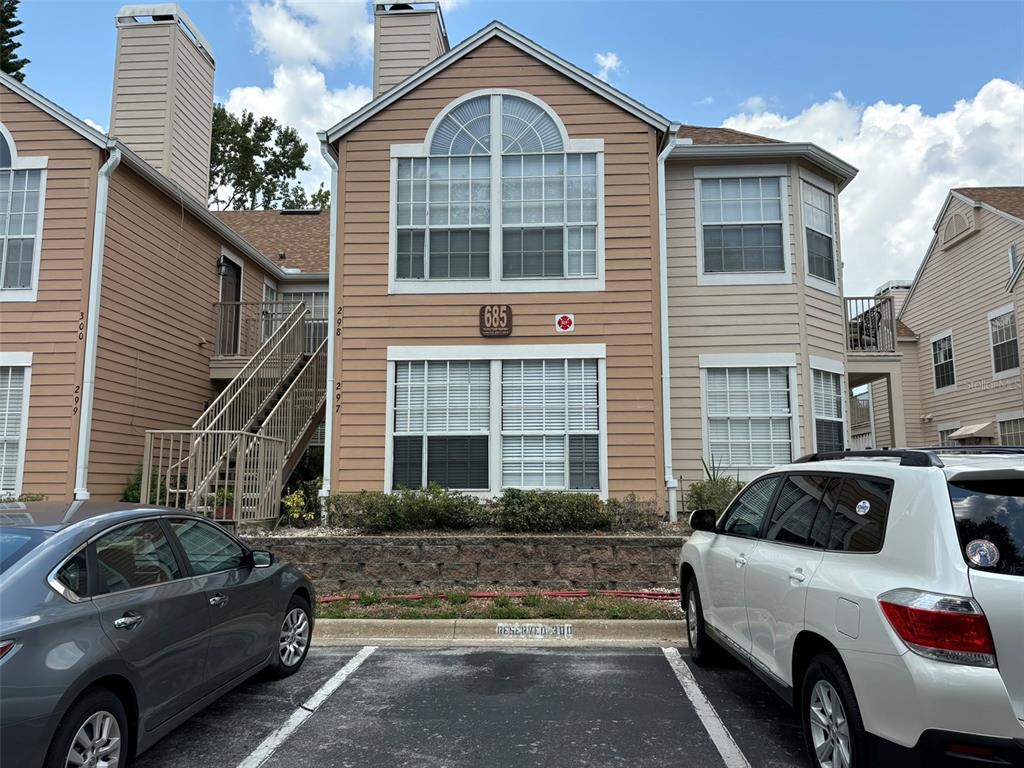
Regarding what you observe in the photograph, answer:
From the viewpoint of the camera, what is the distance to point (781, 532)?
4.48m

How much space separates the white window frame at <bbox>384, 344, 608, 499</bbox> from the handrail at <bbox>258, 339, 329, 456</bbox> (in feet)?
6.22

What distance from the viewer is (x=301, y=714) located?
192 inches

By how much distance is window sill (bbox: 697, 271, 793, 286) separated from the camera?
39.3 ft

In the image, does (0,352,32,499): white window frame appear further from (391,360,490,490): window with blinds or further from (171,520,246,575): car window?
(171,520,246,575): car window

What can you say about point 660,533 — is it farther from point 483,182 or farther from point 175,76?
point 175,76

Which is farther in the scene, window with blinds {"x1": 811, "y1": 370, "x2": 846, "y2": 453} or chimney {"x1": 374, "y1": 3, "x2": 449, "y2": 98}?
chimney {"x1": 374, "y1": 3, "x2": 449, "y2": 98}

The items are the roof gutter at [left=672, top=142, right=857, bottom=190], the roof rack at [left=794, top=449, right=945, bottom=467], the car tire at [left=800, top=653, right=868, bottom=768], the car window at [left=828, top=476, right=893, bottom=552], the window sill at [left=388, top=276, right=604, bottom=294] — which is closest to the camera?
the car tire at [left=800, top=653, right=868, bottom=768]

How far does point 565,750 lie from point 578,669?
1.71 meters

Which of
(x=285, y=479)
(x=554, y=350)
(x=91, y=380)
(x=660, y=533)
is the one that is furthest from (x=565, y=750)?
(x=91, y=380)

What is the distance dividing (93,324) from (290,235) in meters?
8.80

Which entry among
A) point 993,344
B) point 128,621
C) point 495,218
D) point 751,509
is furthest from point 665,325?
point 993,344

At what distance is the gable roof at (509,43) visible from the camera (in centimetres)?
1116

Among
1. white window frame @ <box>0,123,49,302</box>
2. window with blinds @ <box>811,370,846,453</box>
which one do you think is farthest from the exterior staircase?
window with blinds @ <box>811,370,846,453</box>

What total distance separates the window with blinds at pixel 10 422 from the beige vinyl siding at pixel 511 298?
4.79 metres
